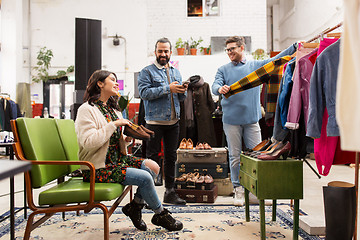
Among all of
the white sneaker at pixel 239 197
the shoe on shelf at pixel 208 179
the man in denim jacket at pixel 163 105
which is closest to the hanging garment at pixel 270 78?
the man in denim jacket at pixel 163 105

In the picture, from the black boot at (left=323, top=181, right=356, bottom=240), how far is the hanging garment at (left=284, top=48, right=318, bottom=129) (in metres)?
0.53

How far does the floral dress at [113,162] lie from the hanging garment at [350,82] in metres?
1.67

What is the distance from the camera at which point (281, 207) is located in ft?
10.8

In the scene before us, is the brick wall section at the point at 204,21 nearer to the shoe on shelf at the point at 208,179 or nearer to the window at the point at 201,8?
the window at the point at 201,8

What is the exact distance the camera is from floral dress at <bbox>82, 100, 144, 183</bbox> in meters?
2.23

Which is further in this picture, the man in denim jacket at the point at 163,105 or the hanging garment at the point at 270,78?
the man in denim jacket at the point at 163,105

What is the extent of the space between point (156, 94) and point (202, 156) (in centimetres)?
116

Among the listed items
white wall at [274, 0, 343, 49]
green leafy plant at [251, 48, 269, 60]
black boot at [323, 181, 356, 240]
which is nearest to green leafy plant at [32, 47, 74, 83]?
green leafy plant at [251, 48, 269, 60]

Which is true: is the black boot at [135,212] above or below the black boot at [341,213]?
below

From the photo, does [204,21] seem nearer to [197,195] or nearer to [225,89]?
[225,89]

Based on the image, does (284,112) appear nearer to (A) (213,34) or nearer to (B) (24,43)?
(A) (213,34)

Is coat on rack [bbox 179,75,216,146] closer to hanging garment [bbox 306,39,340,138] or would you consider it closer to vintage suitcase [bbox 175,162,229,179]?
vintage suitcase [bbox 175,162,229,179]

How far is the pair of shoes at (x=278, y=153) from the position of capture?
2.24 metres

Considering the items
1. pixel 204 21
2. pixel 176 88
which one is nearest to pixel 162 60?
pixel 176 88
